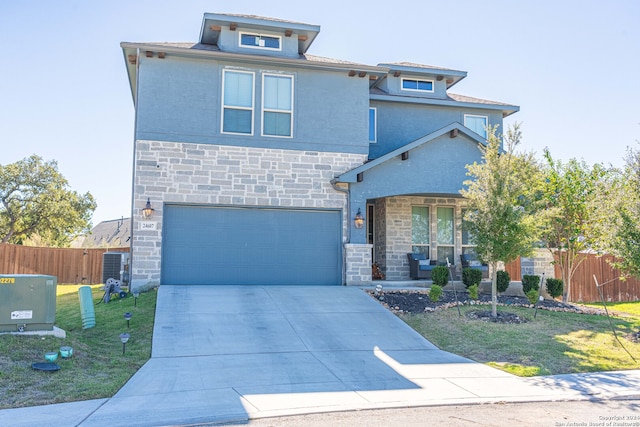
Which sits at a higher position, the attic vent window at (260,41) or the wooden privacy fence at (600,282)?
the attic vent window at (260,41)

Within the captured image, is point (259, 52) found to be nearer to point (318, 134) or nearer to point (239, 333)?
point (318, 134)

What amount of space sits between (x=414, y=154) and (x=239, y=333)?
7908 millimetres

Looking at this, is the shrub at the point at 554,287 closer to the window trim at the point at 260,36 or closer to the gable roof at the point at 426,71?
the gable roof at the point at 426,71

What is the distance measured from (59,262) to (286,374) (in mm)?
19443

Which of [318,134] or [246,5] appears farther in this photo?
[246,5]

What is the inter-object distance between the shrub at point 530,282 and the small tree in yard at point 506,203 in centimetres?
297

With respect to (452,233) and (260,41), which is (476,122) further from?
(260,41)

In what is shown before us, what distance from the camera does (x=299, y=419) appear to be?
602cm

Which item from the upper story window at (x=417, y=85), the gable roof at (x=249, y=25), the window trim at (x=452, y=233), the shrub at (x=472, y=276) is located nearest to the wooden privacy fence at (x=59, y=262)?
the gable roof at (x=249, y=25)

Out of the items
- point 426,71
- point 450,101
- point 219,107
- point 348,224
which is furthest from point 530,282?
point 219,107

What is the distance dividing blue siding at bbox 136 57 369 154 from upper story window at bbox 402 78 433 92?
2.96 m

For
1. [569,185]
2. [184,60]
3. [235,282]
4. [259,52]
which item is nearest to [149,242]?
[235,282]

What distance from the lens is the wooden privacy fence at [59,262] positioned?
890 inches

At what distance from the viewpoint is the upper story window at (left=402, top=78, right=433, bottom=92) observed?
18.5 metres
